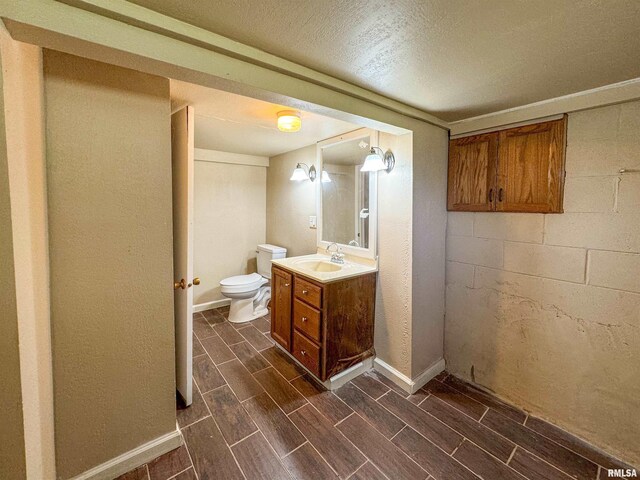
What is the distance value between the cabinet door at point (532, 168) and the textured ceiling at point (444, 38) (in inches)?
11.5

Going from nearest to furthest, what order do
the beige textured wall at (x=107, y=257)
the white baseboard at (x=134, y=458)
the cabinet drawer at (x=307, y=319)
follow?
1. the beige textured wall at (x=107, y=257)
2. the white baseboard at (x=134, y=458)
3. the cabinet drawer at (x=307, y=319)

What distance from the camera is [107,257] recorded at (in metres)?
1.31

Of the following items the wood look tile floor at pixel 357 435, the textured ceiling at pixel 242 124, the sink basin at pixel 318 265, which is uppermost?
the textured ceiling at pixel 242 124

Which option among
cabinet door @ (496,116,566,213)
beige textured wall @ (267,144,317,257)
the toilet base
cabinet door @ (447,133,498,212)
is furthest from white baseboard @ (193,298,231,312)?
cabinet door @ (496,116,566,213)

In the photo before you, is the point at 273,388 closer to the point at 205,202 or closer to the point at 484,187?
the point at 484,187

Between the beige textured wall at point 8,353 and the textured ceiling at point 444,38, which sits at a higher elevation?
the textured ceiling at point 444,38

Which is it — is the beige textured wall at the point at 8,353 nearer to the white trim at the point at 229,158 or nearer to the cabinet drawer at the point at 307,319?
the cabinet drawer at the point at 307,319

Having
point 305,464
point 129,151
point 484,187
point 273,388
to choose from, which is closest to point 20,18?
point 129,151

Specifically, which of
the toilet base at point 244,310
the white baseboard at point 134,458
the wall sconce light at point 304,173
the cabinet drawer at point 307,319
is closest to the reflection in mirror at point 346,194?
the wall sconce light at point 304,173

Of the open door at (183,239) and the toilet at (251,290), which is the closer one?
the open door at (183,239)

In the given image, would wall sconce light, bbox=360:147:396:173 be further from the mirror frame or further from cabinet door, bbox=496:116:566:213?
cabinet door, bbox=496:116:566:213

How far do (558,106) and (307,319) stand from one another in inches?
86.5

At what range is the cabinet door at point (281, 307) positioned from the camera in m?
2.42

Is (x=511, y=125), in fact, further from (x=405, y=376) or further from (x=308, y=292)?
Result: (x=405, y=376)
